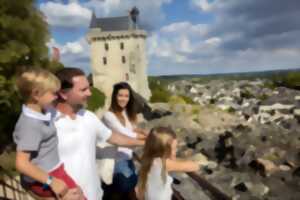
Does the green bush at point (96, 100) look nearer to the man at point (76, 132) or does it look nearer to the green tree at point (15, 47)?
the green tree at point (15, 47)

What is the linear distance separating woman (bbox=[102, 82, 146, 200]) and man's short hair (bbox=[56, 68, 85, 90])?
1.08 metres

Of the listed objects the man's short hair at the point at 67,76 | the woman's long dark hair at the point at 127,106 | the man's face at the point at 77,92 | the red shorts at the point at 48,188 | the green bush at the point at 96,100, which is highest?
the man's short hair at the point at 67,76

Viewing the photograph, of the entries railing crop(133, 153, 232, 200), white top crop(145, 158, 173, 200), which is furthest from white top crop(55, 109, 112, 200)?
railing crop(133, 153, 232, 200)

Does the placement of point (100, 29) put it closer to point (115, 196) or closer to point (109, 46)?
point (109, 46)

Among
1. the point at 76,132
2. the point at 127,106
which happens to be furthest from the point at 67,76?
the point at 127,106

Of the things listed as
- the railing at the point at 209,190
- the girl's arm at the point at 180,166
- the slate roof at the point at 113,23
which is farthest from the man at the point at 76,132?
the slate roof at the point at 113,23

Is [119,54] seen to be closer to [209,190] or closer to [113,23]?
[113,23]

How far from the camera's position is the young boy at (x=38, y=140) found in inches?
122

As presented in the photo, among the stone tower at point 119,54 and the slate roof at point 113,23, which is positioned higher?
the slate roof at point 113,23

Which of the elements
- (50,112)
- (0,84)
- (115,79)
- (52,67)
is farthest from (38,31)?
(115,79)

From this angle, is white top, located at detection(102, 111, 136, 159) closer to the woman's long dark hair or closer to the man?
the woman's long dark hair

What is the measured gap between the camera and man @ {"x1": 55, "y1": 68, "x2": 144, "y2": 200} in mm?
3617

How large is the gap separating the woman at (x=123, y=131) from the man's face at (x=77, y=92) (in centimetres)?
107

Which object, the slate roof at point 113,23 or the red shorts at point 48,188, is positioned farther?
the slate roof at point 113,23
